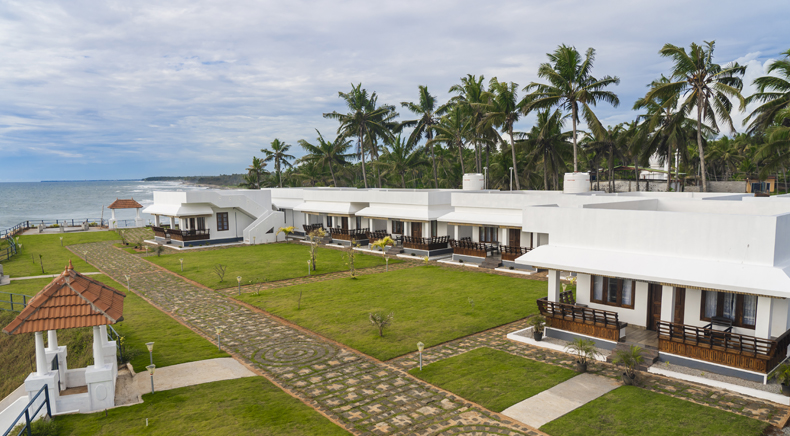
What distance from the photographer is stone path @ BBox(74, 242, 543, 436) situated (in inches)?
344

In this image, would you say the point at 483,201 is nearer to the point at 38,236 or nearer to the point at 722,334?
the point at 722,334

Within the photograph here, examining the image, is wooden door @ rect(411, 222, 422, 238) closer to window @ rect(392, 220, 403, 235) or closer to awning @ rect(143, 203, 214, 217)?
window @ rect(392, 220, 403, 235)

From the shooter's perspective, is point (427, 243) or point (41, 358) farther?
point (427, 243)

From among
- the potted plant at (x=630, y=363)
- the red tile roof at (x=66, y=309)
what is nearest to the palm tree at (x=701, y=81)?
the potted plant at (x=630, y=363)

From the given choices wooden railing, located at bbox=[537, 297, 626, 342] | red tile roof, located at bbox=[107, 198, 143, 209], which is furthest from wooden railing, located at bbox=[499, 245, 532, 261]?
red tile roof, located at bbox=[107, 198, 143, 209]

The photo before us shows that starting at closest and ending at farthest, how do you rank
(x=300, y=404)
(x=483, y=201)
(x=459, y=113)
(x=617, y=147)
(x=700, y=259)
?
(x=300, y=404) < (x=700, y=259) < (x=483, y=201) < (x=459, y=113) < (x=617, y=147)

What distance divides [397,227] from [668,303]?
66.9ft

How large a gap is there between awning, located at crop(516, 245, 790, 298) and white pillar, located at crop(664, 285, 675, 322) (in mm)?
901

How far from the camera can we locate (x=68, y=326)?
9281 millimetres

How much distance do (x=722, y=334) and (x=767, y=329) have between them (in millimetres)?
882

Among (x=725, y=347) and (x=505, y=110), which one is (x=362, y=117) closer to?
(x=505, y=110)

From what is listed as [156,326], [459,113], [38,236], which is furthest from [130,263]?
[459,113]

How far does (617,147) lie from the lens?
1554 inches

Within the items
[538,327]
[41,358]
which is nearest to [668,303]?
[538,327]
